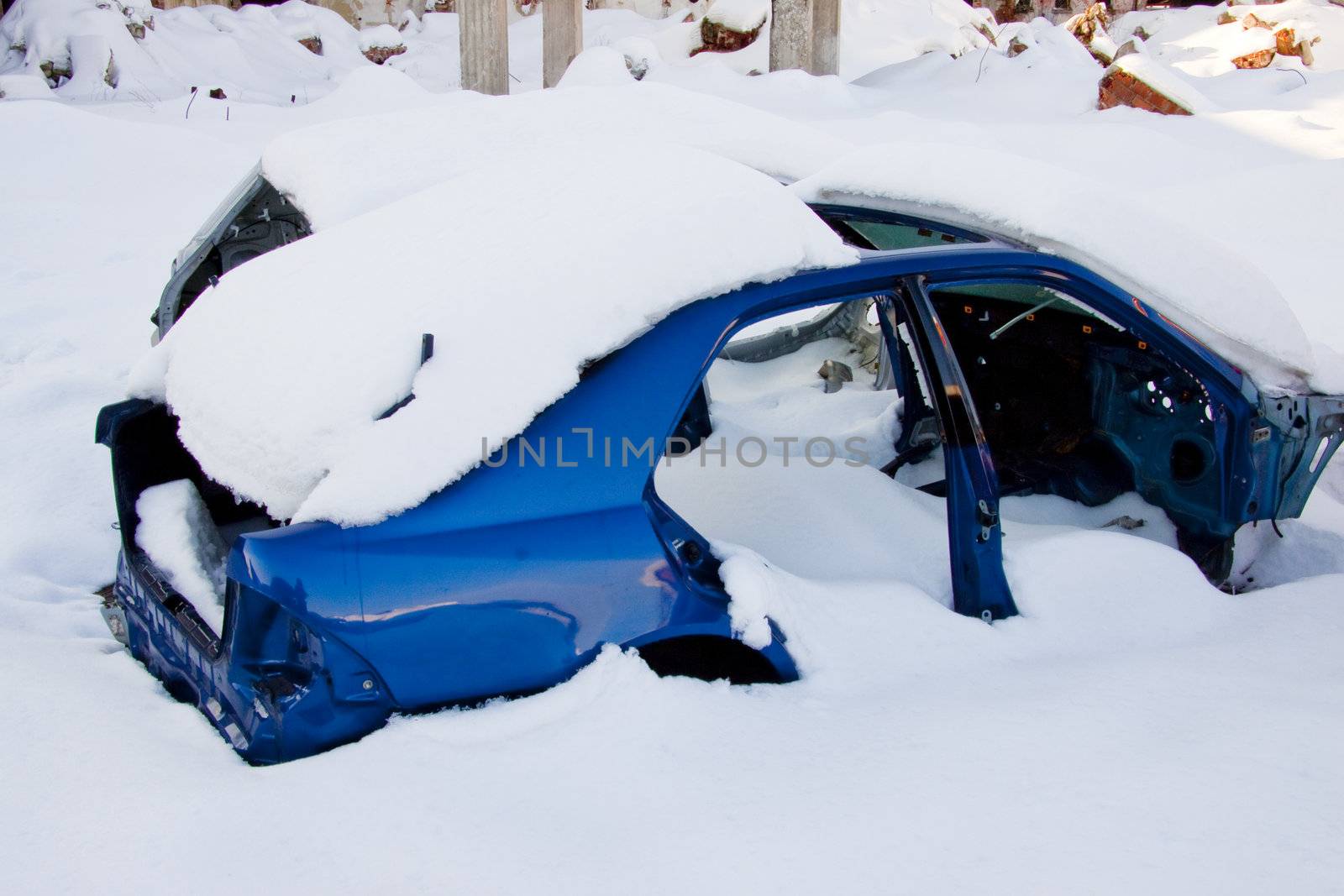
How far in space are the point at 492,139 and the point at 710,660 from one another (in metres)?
2.21

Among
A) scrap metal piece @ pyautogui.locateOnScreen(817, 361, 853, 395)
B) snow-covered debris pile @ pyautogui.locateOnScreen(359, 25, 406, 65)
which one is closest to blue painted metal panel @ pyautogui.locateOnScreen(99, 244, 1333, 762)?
scrap metal piece @ pyautogui.locateOnScreen(817, 361, 853, 395)

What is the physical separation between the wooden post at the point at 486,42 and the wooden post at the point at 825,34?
4.05 metres

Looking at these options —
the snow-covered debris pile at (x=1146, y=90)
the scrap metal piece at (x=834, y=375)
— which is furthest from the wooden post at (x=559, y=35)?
the scrap metal piece at (x=834, y=375)

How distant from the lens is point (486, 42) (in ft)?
31.7

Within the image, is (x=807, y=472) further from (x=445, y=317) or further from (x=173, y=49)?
(x=173, y=49)

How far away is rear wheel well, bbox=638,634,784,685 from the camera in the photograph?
79.0 inches

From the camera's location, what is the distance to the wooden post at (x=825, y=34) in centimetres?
1197

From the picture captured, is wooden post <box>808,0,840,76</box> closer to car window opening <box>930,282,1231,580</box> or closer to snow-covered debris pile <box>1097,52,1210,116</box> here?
snow-covered debris pile <box>1097,52,1210,116</box>

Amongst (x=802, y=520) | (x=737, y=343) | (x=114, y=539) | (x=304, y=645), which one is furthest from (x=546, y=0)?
(x=304, y=645)

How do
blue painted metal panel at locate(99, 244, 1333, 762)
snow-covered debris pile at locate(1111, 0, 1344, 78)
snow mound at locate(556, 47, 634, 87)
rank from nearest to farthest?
blue painted metal panel at locate(99, 244, 1333, 762) → snow mound at locate(556, 47, 634, 87) → snow-covered debris pile at locate(1111, 0, 1344, 78)

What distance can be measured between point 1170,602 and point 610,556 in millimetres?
1473

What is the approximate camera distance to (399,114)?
3.53 m

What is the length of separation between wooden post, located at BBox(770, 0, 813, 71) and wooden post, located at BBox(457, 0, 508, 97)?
3487 millimetres

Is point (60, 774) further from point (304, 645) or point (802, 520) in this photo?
point (802, 520)
